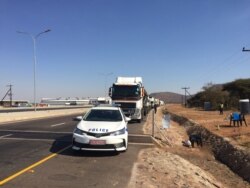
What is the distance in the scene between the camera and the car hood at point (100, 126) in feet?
42.4

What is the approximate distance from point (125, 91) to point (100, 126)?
18766 millimetres

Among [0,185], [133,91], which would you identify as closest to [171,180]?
[0,185]

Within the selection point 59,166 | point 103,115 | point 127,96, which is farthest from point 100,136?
point 127,96

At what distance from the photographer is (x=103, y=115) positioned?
15.0 metres

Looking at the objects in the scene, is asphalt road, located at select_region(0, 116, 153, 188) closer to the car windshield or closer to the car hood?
the car hood

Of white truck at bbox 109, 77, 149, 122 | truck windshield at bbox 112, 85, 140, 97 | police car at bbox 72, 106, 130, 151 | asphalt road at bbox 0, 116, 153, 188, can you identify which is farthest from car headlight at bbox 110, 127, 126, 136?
truck windshield at bbox 112, 85, 140, 97

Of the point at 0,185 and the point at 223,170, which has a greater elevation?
the point at 0,185

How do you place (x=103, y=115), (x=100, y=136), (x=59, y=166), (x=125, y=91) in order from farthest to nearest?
1. (x=125, y=91)
2. (x=103, y=115)
3. (x=100, y=136)
4. (x=59, y=166)

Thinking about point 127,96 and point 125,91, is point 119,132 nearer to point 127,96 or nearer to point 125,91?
point 127,96

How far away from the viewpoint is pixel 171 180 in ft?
33.4

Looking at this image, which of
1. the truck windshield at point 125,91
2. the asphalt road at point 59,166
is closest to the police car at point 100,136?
the asphalt road at point 59,166

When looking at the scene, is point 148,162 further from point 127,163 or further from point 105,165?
point 105,165

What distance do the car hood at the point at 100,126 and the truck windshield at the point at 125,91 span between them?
698 inches

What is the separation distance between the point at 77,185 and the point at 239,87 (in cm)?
8086
